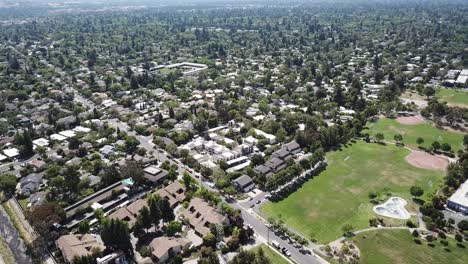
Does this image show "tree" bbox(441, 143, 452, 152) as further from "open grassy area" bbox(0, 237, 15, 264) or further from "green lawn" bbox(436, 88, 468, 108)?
"open grassy area" bbox(0, 237, 15, 264)

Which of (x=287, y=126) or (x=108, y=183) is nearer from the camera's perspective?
(x=108, y=183)

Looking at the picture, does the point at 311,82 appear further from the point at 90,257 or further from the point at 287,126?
the point at 90,257

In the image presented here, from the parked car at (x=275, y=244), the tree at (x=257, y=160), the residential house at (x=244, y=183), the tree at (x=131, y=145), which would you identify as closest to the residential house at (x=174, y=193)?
the residential house at (x=244, y=183)

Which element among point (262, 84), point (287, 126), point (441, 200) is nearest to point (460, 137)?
point (441, 200)

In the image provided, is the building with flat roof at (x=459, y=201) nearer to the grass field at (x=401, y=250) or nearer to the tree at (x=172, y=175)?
the grass field at (x=401, y=250)

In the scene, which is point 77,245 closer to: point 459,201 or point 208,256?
point 208,256
